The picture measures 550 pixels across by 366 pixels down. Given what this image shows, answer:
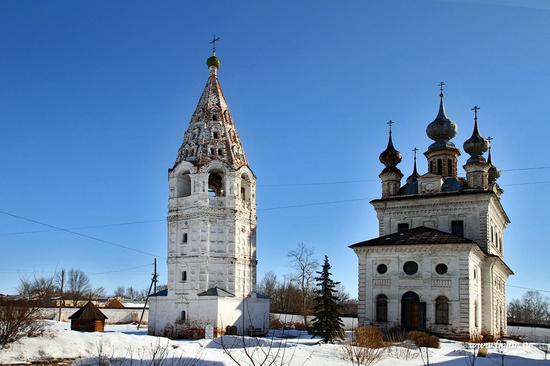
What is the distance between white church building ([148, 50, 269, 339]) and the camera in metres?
28.5

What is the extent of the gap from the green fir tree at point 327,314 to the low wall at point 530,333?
16.0 meters

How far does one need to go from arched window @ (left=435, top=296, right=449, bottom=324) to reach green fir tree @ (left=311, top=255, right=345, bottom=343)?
513 centimetres

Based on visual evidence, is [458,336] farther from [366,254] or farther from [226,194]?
[226,194]

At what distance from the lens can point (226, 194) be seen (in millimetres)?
30109

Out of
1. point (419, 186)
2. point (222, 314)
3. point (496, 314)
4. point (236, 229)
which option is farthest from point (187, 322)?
point (496, 314)

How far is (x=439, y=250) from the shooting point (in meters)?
27.3

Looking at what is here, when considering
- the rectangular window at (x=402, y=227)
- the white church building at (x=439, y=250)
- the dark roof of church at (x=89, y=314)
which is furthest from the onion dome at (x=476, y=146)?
the dark roof of church at (x=89, y=314)

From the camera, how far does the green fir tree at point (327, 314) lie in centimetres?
2394

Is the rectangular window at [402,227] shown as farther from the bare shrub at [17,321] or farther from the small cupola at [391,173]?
Answer: the bare shrub at [17,321]

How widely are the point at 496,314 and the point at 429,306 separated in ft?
24.6

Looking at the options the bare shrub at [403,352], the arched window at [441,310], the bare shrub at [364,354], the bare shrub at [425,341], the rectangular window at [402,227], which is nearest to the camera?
the bare shrub at [364,354]

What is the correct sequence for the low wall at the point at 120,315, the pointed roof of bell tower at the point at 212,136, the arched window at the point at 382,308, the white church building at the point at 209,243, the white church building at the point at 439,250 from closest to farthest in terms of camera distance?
the white church building at the point at 439,250 < the arched window at the point at 382,308 < the white church building at the point at 209,243 < the pointed roof of bell tower at the point at 212,136 < the low wall at the point at 120,315

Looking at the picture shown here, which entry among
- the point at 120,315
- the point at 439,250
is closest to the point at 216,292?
the point at 439,250

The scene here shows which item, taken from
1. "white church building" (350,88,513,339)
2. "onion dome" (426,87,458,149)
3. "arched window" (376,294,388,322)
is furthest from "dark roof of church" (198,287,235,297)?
"onion dome" (426,87,458,149)
